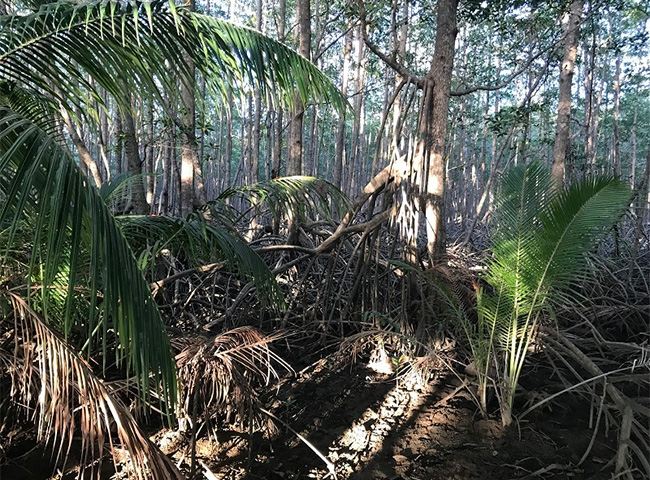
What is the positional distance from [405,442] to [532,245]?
4.83 feet

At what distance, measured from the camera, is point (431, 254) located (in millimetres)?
3836

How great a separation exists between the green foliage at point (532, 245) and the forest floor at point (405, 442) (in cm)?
29

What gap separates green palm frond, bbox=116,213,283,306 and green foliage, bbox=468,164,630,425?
1465mm

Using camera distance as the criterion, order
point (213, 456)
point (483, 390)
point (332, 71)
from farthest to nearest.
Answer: point (332, 71) → point (483, 390) → point (213, 456)

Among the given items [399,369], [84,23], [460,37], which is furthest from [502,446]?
[460,37]

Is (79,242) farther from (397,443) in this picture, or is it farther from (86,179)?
(397,443)

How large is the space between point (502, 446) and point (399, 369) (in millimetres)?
1134

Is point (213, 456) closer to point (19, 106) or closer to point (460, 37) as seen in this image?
point (19, 106)

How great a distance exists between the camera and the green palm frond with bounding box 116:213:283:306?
7.15ft

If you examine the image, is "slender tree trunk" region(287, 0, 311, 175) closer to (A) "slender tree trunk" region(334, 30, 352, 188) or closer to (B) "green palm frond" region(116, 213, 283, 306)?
(A) "slender tree trunk" region(334, 30, 352, 188)

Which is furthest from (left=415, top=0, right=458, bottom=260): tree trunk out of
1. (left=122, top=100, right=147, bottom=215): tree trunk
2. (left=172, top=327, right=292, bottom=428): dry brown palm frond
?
(left=122, top=100, right=147, bottom=215): tree trunk

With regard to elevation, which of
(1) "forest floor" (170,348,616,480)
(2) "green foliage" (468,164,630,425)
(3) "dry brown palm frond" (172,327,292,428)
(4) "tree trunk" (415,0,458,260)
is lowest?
(1) "forest floor" (170,348,616,480)

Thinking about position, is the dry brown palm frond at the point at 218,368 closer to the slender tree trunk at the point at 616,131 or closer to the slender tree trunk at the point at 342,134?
the slender tree trunk at the point at 616,131

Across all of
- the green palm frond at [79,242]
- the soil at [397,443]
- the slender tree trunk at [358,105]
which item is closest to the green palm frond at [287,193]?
the soil at [397,443]
